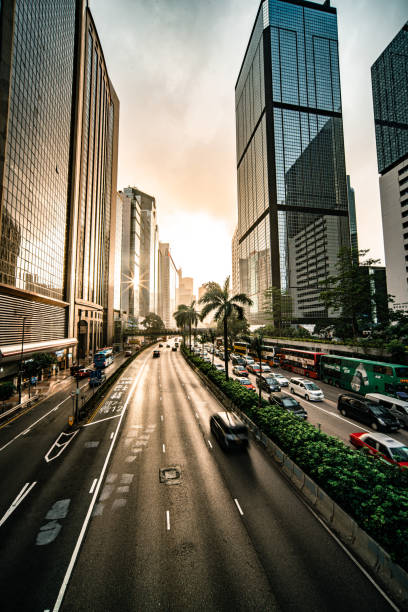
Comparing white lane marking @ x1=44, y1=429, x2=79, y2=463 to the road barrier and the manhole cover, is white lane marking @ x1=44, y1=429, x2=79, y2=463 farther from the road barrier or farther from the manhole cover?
the road barrier

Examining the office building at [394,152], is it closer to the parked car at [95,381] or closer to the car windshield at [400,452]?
the car windshield at [400,452]

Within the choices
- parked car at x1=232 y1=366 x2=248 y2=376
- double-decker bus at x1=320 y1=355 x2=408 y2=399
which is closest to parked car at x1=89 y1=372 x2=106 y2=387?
parked car at x1=232 y1=366 x2=248 y2=376

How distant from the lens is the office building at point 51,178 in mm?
33875

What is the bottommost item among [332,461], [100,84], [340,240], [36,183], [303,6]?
[332,461]

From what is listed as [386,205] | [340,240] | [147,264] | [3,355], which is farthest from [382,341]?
[147,264]

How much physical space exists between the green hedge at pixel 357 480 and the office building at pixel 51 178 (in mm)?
33542

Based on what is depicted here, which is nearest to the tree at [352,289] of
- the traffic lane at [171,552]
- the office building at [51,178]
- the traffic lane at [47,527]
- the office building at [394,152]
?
the traffic lane at [171,552]

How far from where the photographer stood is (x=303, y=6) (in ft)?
408

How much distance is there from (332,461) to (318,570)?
424cm

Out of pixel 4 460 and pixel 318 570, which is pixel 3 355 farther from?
pixel 318 570

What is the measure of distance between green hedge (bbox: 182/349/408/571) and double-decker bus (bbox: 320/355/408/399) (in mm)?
16218

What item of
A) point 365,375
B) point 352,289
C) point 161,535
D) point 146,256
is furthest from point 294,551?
point 146,256

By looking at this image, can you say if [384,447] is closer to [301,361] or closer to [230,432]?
[230,432]

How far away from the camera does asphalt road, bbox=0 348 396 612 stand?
7305 mm
